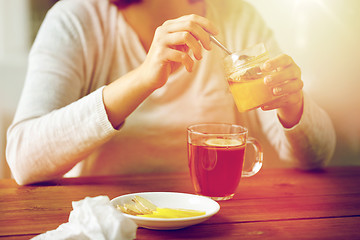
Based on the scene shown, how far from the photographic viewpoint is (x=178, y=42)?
0.82m

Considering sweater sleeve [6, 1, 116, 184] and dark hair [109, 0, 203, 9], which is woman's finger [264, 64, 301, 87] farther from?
dark hair [109, 0, 203, 9]

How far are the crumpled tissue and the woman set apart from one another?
0.33 meters

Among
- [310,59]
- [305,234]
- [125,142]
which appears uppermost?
[310,59]

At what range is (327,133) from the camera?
1202mm

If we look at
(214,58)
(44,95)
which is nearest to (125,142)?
(44,95)

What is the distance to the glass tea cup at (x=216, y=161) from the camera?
2.57ft

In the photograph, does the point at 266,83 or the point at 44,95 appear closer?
the point at 266,83

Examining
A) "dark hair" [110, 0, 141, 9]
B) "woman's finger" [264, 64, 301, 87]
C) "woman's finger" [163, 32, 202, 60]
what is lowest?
"woman's finger" [264, 64, 301, 87]

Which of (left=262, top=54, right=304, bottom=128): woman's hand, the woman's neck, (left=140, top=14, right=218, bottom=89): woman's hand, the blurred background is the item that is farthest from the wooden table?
the blurred background

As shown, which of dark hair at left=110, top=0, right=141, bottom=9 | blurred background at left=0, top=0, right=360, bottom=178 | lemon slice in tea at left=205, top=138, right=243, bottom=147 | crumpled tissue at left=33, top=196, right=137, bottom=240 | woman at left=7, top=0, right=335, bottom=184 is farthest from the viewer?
blurred background at left=0, top=0, right=360, bottom=178

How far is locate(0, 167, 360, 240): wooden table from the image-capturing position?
2.15 feet

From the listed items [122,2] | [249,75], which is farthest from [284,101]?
[122,2]

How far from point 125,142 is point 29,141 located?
0.36 metres

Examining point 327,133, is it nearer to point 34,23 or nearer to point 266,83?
point 266,83
